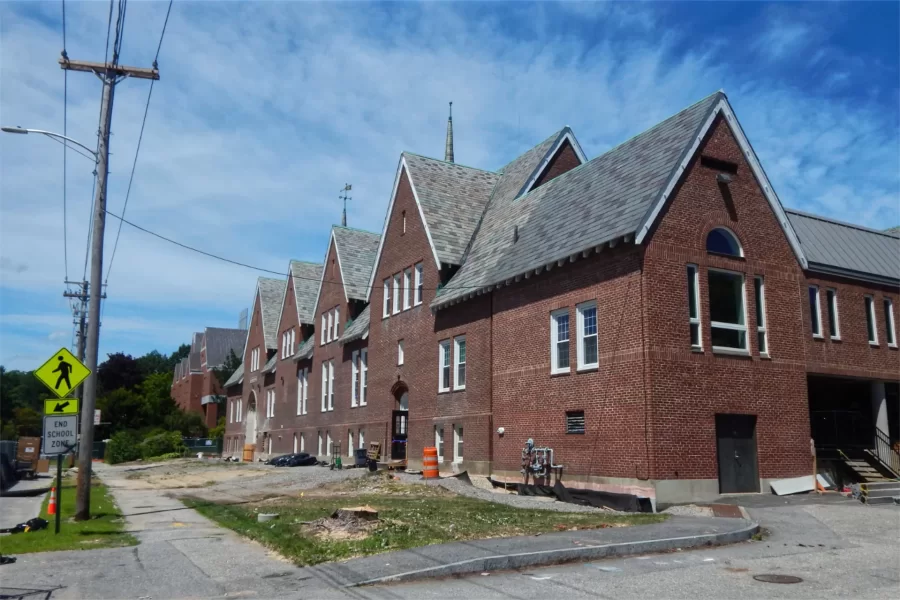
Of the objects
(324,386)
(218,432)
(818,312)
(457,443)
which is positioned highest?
(818,312)

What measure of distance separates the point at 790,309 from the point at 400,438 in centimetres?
1716

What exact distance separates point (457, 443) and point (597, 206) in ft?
33.5

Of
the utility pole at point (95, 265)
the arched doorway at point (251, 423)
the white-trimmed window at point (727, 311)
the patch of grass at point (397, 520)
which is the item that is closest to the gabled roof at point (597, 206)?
the white-trimmed window at point (727, 311)

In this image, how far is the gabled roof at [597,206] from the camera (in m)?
20.1

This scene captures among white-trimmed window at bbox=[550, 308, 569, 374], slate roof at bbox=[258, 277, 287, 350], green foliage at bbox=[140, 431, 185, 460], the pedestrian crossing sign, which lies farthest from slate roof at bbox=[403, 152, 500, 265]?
green foliage at bbox=[140, 431, 185, 460]

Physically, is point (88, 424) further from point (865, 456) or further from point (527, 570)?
point (865, 456)

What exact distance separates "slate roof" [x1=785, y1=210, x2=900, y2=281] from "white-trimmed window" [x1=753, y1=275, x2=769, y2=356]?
281 cm

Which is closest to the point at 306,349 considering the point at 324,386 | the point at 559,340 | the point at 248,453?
the point at 324,386

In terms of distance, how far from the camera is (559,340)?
2222cm

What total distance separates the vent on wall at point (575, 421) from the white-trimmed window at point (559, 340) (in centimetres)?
128

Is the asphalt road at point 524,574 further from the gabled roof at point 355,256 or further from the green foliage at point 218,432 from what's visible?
the green foliage at point 218,432

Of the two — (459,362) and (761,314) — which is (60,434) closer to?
(459,362)

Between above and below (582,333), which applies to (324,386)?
below

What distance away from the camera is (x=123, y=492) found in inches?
1060
